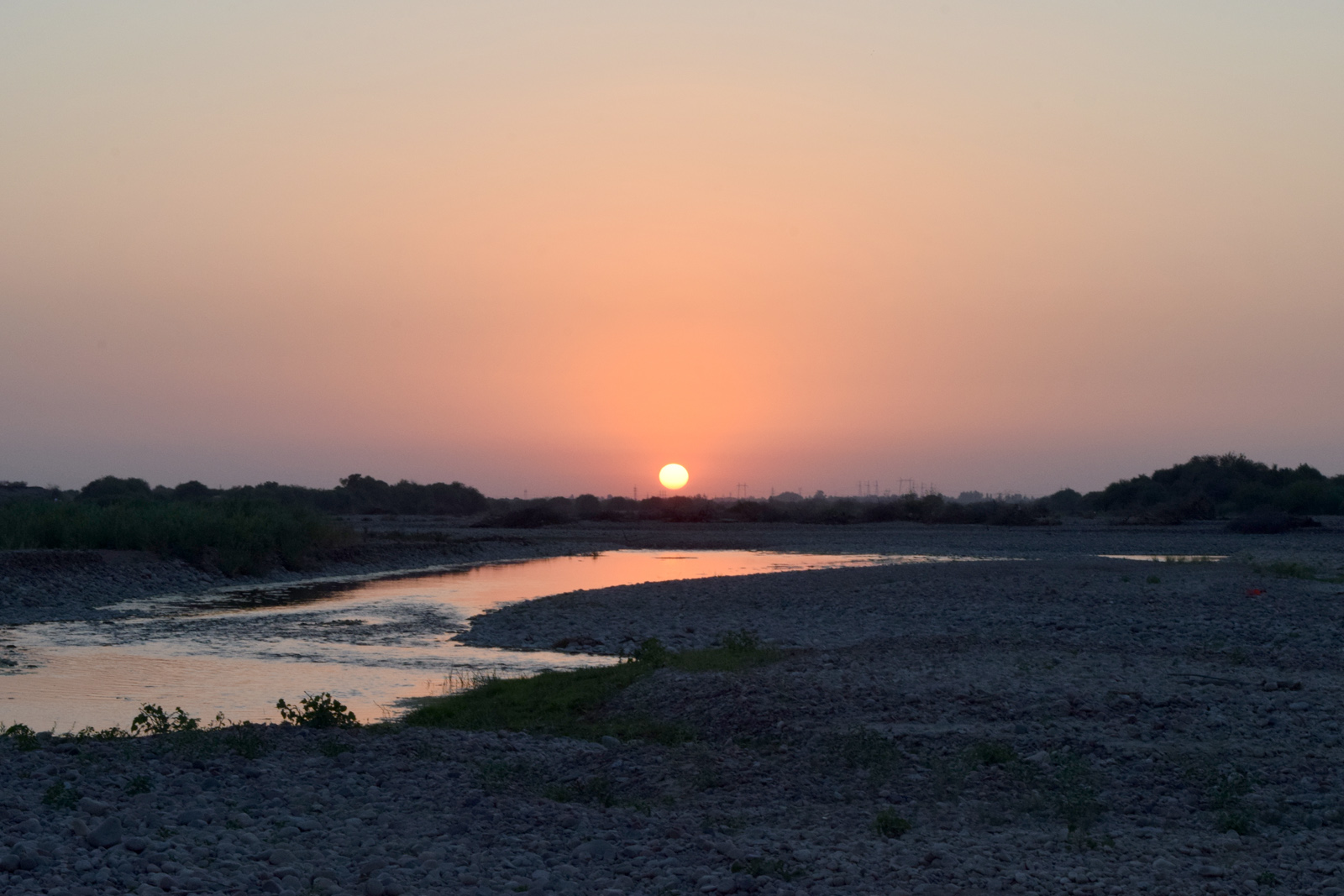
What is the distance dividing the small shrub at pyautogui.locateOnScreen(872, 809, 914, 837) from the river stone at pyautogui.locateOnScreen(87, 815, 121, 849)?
19.5 feet

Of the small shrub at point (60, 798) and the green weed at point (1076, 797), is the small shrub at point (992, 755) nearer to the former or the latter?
the green weed at point (1076, 797)

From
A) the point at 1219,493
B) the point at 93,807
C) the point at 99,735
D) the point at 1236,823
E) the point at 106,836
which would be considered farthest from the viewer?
the point at 1219,493

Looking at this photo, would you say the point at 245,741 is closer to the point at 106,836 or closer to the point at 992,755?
the point at 106,836

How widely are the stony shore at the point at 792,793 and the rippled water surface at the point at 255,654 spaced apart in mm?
5044

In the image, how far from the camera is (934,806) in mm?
9805

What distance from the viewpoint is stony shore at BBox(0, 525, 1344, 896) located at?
311 inches

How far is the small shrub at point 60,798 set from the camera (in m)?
9.14

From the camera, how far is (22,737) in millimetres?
11328

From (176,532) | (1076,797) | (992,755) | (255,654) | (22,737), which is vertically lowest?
(255,654)

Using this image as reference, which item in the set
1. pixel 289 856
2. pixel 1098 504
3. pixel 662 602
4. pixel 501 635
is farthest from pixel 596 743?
pixel 1098 504

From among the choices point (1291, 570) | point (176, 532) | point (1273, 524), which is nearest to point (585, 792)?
point (1291, 570)

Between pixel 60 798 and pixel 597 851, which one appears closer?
pixel 597 851

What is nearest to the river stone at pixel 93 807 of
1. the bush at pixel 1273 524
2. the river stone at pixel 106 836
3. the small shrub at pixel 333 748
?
the river stone at pixel 106 836

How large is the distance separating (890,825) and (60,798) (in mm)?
6915
